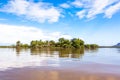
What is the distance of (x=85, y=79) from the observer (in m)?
13.8

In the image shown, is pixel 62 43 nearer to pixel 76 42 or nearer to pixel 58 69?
pixel 76 42

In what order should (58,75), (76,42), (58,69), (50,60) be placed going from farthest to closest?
1. (76,42)
2. (50,60)
3. (58,69)
4. (58,75)

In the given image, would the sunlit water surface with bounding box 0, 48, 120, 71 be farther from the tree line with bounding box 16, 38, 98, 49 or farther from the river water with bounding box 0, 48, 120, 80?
the tree line with bounding box 16, 38, 98, 49

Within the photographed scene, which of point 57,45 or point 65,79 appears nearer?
point 65,79

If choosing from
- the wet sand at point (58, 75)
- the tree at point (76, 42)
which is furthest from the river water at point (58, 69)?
the tree at point (76, 42)

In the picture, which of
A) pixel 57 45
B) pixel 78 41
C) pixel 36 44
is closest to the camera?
pixel 78 41

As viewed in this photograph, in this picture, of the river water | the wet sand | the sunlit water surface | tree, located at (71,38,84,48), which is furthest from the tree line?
the wet sand

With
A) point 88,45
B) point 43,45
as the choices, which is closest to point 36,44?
point 43,45

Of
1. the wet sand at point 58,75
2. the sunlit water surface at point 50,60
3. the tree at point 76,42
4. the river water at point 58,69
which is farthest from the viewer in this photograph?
the tree at point 76,42

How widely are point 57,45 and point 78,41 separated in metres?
17.3

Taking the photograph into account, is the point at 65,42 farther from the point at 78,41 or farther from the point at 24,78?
the point at 24,78

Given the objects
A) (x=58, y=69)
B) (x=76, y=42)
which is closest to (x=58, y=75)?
(x=58, y=69)

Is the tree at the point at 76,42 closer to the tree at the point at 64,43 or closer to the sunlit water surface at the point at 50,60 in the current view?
the tree at the point at 64,43

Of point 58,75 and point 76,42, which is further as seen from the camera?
point 76,42
